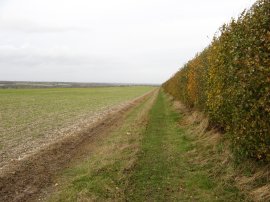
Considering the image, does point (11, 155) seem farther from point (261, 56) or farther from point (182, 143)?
point (261, 56)

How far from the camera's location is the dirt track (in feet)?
27.2

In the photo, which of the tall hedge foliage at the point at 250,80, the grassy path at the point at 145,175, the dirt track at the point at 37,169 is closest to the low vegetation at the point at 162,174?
the grassy path at the point at 145,175

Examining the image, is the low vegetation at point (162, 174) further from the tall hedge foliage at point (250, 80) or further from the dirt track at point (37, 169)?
the tall hedge foliage at point (250, 80)

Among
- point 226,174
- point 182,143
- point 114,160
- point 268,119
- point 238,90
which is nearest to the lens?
point 268,119

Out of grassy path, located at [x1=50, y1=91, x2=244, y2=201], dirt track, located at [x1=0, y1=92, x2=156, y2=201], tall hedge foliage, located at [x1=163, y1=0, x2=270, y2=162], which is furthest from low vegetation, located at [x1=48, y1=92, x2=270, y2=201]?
tall hedge foliage, located at [x1=163, y1=0, x2=270, y2=162]

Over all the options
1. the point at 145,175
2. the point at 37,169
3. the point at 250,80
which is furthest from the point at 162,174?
the point at 37,169

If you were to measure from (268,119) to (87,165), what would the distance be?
5.75 meters

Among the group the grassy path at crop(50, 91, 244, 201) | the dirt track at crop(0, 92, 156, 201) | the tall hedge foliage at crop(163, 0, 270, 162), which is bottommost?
the dirt track at crop(0, 92, 156, 201)

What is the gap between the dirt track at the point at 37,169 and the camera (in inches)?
326

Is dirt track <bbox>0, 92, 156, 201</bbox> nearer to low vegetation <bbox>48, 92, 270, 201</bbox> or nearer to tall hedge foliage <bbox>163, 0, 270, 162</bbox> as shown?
low vegetation <bbox>48, 92, 270, 201</bbox>

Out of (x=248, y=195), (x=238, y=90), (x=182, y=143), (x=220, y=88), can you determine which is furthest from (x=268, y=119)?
(x=182, y=143)

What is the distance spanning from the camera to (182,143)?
1351cm

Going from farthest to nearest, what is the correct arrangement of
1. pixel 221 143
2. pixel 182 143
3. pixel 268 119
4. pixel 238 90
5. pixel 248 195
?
pixel 182 143 → pixel 221 143 → pixel 238 90 → pixel 248 195 → pixel 268 119

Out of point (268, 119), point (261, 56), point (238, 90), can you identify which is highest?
point (261, 56)
